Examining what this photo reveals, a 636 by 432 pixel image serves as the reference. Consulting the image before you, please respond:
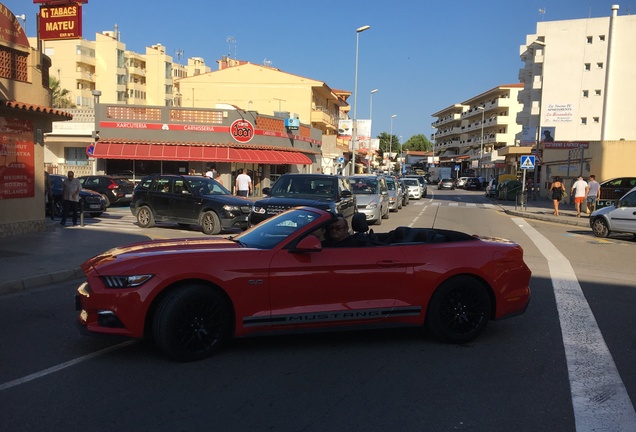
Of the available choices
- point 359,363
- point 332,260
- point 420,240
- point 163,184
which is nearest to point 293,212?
point 332,260

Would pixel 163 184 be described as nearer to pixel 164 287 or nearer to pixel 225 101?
pixel 164 287

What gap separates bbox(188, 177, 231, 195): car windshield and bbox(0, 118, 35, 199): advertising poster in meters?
4.23

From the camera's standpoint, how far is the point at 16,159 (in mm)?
13023

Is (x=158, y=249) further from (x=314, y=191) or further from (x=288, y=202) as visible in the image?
(x=314, y=191)

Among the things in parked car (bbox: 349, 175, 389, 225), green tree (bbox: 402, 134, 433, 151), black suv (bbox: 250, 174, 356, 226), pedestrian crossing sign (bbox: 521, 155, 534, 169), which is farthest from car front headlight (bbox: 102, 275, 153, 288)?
green tree (bbox: 402, 134, 433, 151)

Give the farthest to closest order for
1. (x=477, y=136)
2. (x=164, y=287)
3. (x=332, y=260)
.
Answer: (x=477, y=136) < (x=332, y=260) < (x=164, y=287)

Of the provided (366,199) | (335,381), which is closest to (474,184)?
(366,199)

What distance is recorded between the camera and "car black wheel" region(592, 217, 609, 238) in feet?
55.9

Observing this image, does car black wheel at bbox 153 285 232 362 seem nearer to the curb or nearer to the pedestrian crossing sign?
the curb

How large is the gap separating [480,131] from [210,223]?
8600 centimetres

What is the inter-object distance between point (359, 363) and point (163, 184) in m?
12.6

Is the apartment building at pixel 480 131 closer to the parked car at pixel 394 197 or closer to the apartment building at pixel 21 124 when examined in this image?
the parked car at pixel 394 197

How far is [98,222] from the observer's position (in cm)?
1819

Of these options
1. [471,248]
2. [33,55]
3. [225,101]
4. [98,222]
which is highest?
[225,101]
